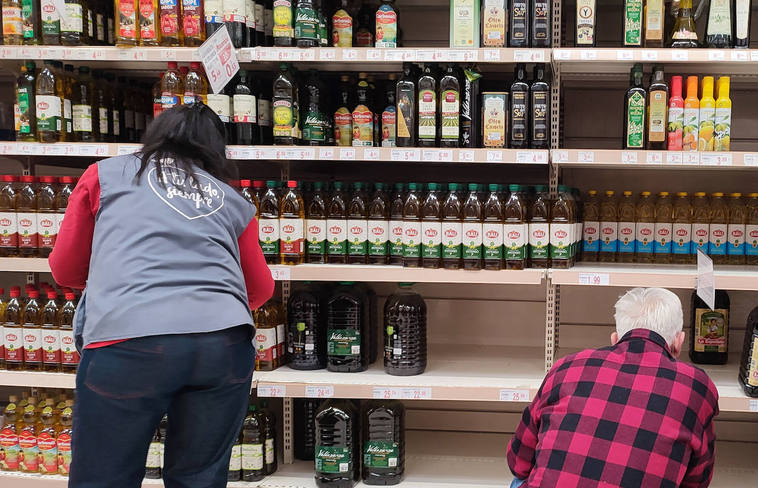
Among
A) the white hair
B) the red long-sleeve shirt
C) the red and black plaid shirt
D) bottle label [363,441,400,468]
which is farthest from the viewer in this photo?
bottle label [363,441,400,468]

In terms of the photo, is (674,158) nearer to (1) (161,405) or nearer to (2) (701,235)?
(2) (701,235)

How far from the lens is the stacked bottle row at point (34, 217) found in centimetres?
290

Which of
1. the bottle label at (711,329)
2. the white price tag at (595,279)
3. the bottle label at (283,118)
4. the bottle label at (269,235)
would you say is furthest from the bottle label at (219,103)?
the bottle label at (711,329)

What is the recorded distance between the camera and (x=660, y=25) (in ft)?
8.88

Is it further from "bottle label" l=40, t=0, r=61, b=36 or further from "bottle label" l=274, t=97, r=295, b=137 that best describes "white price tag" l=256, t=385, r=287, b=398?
"bottle label" l=40, t=0, r=61, b=36

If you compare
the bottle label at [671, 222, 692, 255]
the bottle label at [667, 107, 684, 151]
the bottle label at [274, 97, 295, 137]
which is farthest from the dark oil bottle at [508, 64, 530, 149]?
the bottle label at [274, 97, 295, 137]

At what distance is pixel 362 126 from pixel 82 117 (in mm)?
1193

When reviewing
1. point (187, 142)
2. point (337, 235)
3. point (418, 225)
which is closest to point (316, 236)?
point (337, 235)

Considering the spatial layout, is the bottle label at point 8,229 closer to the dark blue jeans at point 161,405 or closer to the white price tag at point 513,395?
the dark blue jeans at point 161,405

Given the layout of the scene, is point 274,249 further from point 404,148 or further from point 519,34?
point 519,34

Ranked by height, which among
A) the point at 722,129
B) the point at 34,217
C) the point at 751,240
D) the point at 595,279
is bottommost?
the point at 595,279

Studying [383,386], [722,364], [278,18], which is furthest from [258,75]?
[722,364]

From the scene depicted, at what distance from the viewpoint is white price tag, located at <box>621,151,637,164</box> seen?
8.56 ft

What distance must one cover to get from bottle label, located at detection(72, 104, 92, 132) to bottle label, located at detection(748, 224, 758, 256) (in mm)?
2856
